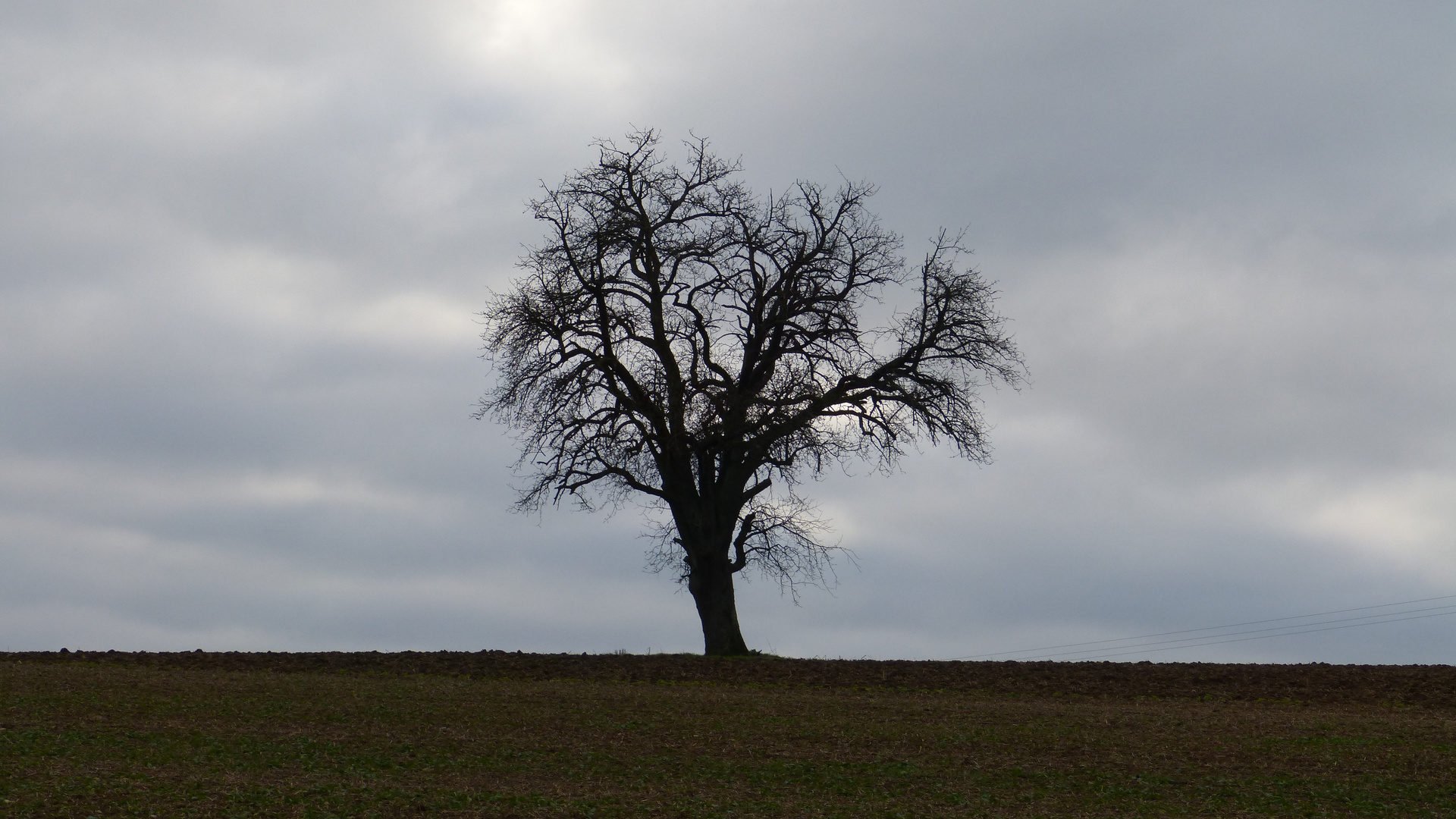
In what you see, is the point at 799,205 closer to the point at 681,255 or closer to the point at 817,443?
the point at 681,255

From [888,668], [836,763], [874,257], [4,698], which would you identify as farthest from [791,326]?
[4,698]

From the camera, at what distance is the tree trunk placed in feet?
88.9

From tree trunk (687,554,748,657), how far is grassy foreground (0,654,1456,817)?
6.29m

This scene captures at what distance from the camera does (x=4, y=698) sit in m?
16.7

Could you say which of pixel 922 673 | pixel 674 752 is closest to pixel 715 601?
pixel 922 673

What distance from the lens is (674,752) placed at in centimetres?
1496

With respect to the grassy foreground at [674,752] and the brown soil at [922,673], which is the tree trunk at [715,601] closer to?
the brown soil at [922,673]

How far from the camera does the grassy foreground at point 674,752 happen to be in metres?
12.2

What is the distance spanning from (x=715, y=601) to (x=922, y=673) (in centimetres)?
592

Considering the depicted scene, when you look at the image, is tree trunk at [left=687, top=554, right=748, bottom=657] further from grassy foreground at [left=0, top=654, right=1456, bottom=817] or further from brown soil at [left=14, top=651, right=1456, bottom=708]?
grassy foreground at [left=0, top=654, right=1456, bottom=817]

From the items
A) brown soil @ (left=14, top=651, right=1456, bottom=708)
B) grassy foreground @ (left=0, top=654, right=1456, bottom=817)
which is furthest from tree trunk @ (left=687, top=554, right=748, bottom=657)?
grassy foreground @ (left=0, top=654, right=1456, bottom=817)

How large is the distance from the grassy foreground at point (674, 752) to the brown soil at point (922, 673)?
31.4 inches

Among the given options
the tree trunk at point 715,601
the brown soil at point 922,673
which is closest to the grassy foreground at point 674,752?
the brown soil at point 922,673

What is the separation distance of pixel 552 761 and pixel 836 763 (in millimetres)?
3300
